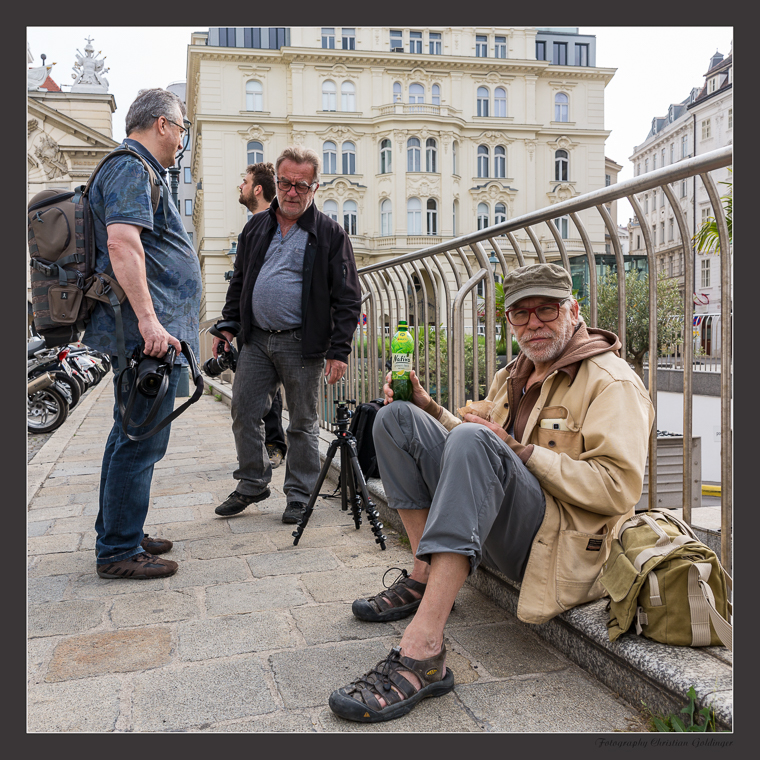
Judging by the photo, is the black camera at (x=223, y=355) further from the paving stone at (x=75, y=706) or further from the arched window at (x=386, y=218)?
the arched window at (x=386, y=218)

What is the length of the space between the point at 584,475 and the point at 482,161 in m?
46.4

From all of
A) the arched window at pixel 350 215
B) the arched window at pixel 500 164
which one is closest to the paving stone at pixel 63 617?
the arched window at pixel 350 215

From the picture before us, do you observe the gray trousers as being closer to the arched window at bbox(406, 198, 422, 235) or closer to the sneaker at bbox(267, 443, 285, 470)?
the sneaker at bbox(267, 443, 285, 470)

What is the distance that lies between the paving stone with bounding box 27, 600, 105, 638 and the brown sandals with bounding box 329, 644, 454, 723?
A: 4.04 feet

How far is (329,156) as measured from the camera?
4469 centimetres

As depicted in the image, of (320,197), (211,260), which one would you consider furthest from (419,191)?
(211,260)

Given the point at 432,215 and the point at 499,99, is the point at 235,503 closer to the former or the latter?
the point at 432,215

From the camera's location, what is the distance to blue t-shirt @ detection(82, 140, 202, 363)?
3162 mm

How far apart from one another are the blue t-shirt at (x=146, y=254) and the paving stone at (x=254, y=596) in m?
1.05

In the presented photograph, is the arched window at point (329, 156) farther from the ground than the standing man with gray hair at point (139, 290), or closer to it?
farther from the ground

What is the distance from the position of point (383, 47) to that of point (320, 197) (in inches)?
390

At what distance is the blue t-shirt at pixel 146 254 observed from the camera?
3162 millimetres

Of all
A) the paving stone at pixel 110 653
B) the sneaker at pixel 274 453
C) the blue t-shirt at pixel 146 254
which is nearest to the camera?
the paving stone at pixel 110 653

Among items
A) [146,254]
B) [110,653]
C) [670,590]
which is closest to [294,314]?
[146,254]
